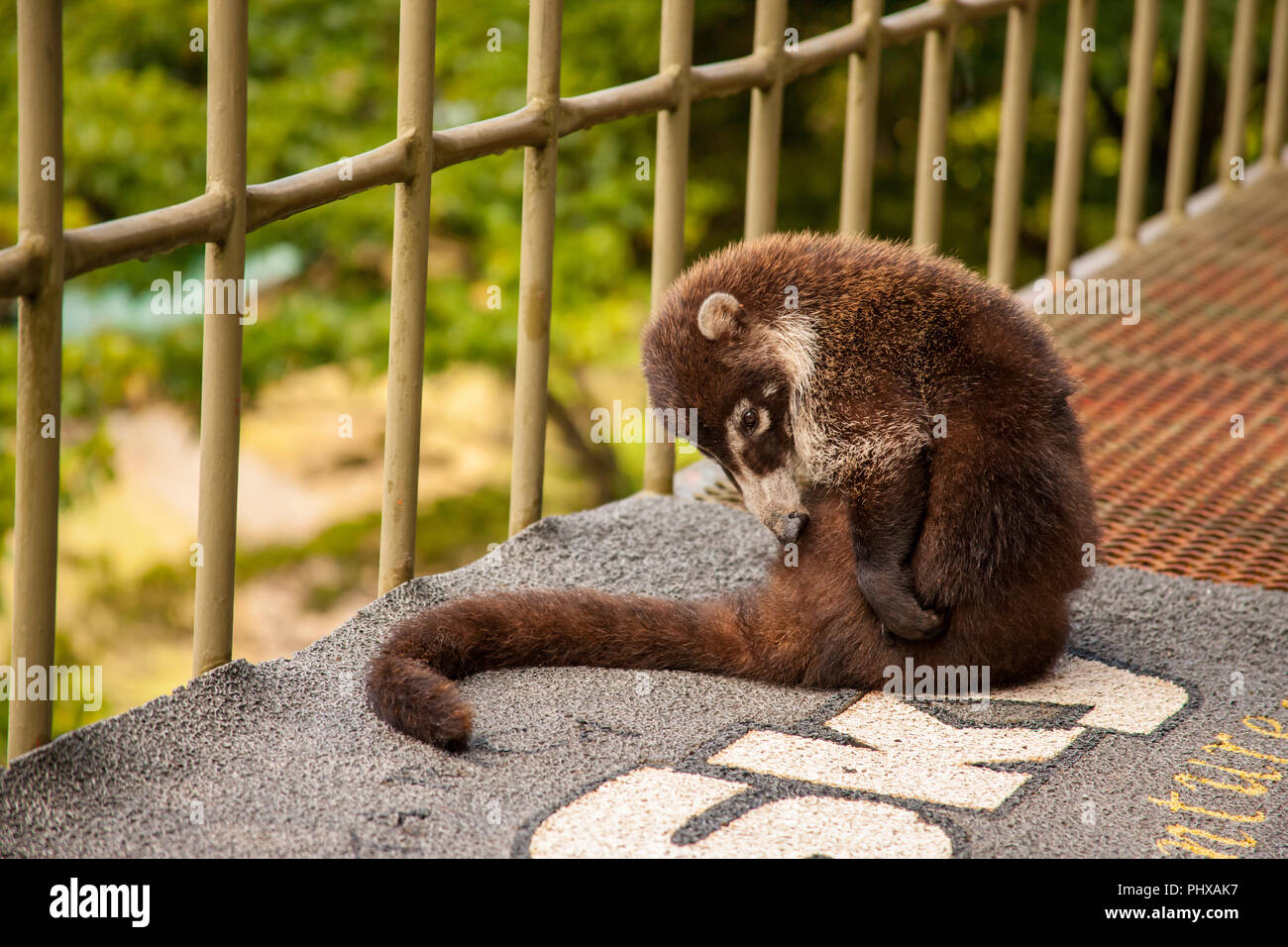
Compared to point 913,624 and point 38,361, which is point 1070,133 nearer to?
point 913,624

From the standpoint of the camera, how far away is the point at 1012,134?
5.85 metres

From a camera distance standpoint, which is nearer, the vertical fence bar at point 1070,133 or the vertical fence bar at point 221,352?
the vertical fence bar at point 221,352

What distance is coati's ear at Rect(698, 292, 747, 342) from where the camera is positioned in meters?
3.11

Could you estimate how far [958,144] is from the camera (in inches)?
377

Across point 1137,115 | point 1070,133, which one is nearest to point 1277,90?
point 1137,115

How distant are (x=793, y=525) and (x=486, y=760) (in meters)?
0.80

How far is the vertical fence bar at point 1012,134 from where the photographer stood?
5.84 metres

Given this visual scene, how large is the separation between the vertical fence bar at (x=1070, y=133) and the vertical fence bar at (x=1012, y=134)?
29 centimetres

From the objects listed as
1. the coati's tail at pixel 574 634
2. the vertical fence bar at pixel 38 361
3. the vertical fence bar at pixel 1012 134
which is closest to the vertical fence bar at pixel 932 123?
the vertical fence bar at pixel 1012 134

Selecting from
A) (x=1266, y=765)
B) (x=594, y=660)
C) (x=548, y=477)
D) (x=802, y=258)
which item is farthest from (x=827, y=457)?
(x=548, y=477)

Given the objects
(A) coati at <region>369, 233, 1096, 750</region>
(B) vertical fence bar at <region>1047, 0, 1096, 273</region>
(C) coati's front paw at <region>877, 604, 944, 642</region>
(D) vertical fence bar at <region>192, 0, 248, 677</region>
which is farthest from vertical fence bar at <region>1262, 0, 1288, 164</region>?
(D) vertical fence bar at <region>192, 0, 248, 677</region>

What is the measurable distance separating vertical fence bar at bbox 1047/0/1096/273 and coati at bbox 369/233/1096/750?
3204mm

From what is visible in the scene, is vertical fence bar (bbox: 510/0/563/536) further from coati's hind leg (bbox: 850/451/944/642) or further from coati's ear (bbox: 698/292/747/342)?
coati's hind leg (bbox: 850/451/944/642)

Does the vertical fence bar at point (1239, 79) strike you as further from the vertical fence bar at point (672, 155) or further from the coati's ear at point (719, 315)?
the coati's ear at point (719, 315)
